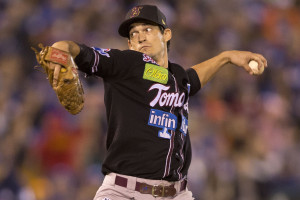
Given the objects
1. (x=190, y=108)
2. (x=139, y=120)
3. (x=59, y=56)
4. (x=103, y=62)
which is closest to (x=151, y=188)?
(x=139, y=120)

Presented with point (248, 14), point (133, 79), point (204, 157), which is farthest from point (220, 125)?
point (133, 79)

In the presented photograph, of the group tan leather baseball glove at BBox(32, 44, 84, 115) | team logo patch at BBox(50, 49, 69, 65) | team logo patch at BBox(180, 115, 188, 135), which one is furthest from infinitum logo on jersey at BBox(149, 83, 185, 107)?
team logo patch at BBox(50, 49, 69, 65)

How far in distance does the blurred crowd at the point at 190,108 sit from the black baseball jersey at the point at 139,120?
2.60 meters

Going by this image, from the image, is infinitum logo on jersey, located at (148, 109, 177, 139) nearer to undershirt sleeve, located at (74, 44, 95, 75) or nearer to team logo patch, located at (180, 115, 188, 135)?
team logo patch, located at (180, 115, 188, 135)

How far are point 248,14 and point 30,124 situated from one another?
16.3 feet

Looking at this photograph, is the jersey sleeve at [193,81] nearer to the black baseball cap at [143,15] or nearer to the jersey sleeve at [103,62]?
the black baseball cap at [143,15]

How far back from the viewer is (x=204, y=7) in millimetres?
9359

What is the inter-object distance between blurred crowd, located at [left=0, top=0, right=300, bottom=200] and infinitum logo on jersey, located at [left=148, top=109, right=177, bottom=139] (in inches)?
106

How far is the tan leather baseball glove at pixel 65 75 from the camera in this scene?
8.87 ft

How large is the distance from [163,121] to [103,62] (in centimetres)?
55

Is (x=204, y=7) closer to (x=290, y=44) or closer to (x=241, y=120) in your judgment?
(x=290, y=44)

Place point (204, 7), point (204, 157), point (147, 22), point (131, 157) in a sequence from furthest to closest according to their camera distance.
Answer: point (204, 7) < point (204, 157) < point (147, 22) < point (131, 157)

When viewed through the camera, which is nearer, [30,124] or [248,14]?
[30,124]

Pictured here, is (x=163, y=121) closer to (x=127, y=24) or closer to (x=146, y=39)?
(x=146, y=39)
